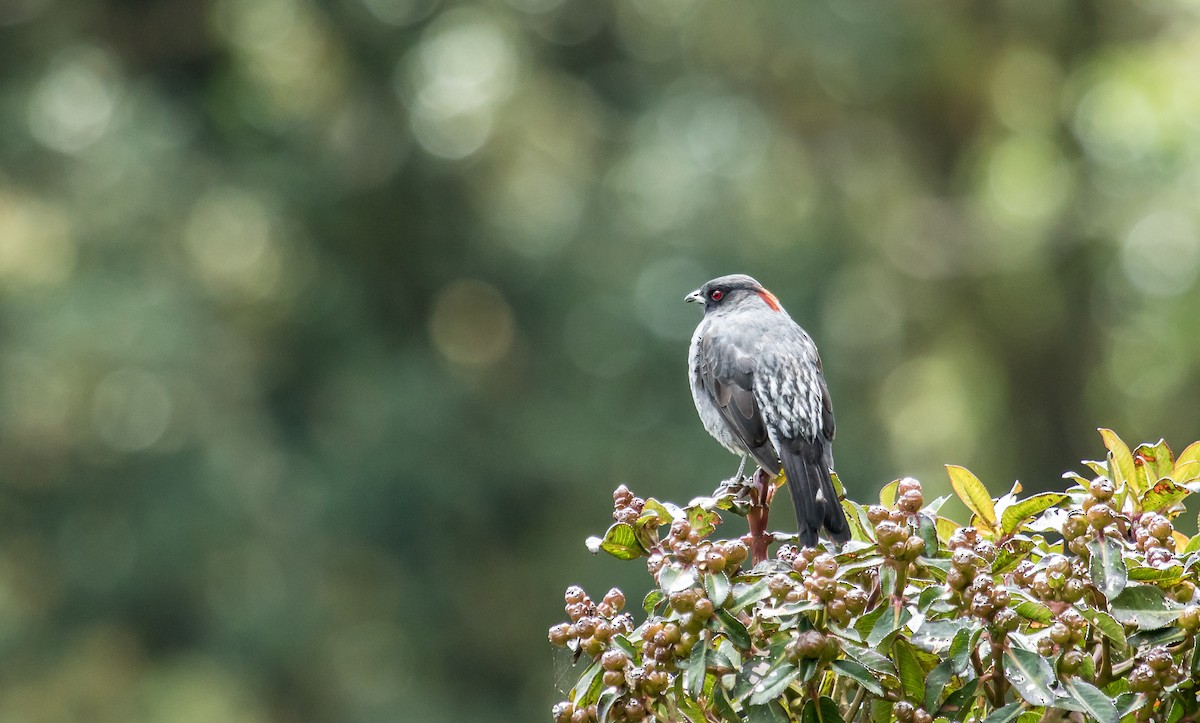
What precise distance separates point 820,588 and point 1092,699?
0.39m

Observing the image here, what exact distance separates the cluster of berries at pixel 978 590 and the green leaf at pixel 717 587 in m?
0.32

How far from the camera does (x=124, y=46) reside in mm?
13781

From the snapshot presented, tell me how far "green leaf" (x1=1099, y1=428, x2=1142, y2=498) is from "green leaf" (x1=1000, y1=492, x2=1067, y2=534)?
0.09 m

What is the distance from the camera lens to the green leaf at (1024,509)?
2139 mm

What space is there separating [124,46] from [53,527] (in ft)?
16.6

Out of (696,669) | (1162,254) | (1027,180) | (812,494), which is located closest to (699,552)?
(696,669)

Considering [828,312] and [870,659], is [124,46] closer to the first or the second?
[828,312]

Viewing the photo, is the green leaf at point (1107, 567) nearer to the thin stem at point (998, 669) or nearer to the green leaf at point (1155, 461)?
the thin stem at point (998, 669)

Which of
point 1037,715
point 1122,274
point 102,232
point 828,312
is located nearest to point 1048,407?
point 1122,274

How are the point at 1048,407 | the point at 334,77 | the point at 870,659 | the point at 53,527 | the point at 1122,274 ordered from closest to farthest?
the point at 870,659
the point at 53,527
the point at 334,77
the point at 1122,274
the point at 1048,407

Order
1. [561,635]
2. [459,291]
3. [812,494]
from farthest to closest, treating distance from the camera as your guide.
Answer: [459,291], [812,494], [561,635]

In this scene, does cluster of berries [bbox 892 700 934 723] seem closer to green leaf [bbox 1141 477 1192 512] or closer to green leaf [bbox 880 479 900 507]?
green leaf [bbox 880 479 900 507]

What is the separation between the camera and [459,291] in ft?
42.7

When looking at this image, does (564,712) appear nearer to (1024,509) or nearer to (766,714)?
(766,714)
